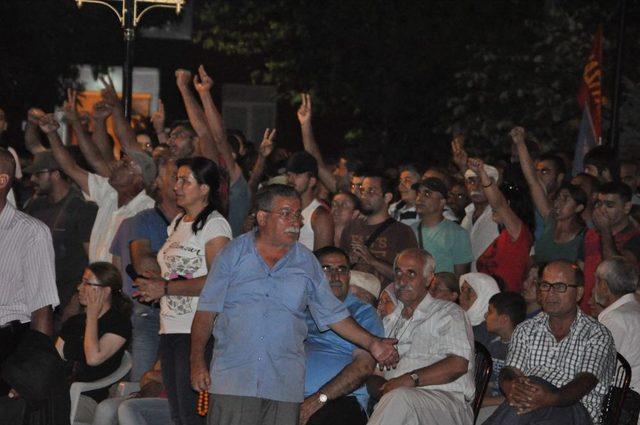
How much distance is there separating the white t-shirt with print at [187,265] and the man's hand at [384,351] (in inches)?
58.9

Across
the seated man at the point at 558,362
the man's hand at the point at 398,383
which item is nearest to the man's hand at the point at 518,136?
the seated man at the point at 558,362

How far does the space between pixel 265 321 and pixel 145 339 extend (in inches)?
91.2

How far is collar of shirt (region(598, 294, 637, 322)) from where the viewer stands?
878 cm

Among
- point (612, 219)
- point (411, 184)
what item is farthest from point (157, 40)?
point (612, 219)

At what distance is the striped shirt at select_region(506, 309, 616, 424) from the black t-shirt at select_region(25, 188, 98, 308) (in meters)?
4.73

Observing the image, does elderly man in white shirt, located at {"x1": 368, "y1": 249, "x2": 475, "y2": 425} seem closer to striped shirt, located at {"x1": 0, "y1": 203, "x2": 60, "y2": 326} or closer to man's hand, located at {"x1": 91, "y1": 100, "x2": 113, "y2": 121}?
striped shirt, located at {"x1": 0, "y1": 203, "x2": 60, "y2": 326}

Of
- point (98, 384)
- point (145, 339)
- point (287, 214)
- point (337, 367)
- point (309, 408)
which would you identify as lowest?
point (98, 384)

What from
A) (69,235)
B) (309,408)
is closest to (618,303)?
(309,408)

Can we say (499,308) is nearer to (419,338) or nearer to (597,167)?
(419,338)

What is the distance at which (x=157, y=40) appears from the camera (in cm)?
3186

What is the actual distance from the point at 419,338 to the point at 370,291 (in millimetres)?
1411

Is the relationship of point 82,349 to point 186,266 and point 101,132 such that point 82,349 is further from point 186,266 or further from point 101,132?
point 101,132

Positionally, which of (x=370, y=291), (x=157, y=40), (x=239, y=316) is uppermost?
(x=239, y=316)

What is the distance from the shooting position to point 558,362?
26.8 feet
